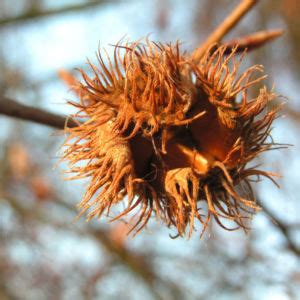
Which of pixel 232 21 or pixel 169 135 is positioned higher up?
pixel 232 21

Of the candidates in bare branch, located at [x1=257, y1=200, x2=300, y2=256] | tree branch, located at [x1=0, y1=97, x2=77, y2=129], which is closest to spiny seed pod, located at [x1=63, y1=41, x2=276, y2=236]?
tree branch, located at [x1=0, y1=97, x2=77, y2=129]

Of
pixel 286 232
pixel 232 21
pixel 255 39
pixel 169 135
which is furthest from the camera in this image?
pixel 286 232

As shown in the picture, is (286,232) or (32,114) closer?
(32,114)

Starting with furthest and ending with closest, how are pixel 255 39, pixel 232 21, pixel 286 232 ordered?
pixel 286 232, pixel 255 39, pixel 232 21

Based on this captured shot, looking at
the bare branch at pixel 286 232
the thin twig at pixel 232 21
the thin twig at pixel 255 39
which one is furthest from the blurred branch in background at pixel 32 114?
the bare branch at pixel 286 232

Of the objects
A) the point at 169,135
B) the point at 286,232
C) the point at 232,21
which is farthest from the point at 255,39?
the point at 286,232

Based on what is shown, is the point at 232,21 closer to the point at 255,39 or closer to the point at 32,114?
the point at 255,39

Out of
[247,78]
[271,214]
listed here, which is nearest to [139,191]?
[247,78]

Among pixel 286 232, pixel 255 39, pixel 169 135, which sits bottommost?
pixel 286 232
